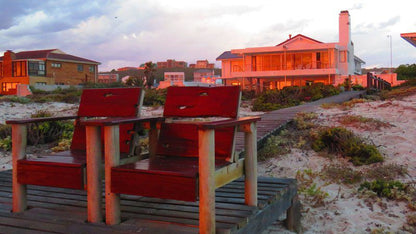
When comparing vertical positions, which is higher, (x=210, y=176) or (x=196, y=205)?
Answer: (x=210, y=176)

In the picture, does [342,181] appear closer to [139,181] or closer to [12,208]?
[139,181]

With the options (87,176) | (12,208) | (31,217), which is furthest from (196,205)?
(12,208)

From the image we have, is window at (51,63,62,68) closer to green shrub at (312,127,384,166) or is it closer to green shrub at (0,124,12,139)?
green shrub at (0,124,12,139)

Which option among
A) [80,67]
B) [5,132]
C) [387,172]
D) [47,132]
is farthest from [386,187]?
[80,67]

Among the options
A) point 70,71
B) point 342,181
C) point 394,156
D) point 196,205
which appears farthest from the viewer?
point 70,71

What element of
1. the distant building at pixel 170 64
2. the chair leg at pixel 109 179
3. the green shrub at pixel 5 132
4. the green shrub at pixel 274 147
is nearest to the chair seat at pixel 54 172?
the chair leg at pixel 109 179

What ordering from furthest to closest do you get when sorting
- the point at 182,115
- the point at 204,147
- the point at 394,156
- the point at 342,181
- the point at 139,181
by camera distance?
the point at 394,156 < the point at 342,181 < the point at 182,115 < the point at 139,181 < the point at 204,147

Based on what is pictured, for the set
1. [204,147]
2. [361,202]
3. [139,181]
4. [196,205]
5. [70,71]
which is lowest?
[361,202]

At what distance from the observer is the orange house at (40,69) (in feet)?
131

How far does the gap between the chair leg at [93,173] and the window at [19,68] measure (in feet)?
136

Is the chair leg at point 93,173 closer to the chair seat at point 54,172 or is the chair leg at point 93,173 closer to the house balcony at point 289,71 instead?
the chair seat at point 54,172

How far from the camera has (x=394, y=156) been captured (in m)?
5.56

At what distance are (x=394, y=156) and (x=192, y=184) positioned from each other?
4190mm

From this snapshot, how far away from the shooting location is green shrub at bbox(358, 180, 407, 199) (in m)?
4.31
